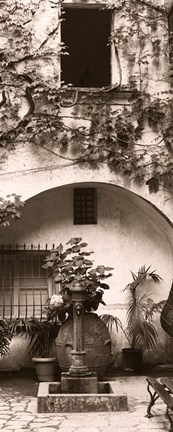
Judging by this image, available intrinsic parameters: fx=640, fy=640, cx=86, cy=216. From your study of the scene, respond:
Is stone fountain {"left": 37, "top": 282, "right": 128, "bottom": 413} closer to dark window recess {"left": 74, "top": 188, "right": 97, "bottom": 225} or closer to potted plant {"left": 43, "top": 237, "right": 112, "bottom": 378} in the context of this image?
potted plant {"left": 43, "top": 237, "right": 112, "bottom": 378}

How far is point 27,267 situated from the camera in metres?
10.3

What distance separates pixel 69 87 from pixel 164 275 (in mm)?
3404

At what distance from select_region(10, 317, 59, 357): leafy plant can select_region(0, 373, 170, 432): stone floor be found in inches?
46.4

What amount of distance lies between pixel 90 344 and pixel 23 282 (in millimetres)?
2212

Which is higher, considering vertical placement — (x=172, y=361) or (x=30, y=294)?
(x=30, y=294)

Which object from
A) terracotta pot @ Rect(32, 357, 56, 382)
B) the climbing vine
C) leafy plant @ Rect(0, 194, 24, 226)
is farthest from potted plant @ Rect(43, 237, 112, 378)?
the climbing vine

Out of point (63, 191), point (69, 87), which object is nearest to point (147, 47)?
point (69, 87)

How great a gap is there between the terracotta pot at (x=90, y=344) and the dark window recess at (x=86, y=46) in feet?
18.1

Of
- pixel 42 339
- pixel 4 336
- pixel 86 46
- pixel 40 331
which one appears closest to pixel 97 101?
pixel 40 331

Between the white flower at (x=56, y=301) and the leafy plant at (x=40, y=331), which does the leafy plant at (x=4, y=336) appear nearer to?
the leafy plant at (x=40, y=331)

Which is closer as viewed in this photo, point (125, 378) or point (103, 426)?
point (103, 426)

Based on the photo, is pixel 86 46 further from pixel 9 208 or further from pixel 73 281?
pixel 73 281

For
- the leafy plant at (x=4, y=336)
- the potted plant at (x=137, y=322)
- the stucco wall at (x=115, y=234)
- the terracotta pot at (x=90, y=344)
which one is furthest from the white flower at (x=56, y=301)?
the stucco wall at (x=115, y=234)

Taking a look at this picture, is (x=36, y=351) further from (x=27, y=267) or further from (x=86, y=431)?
(x=86, y=431)
